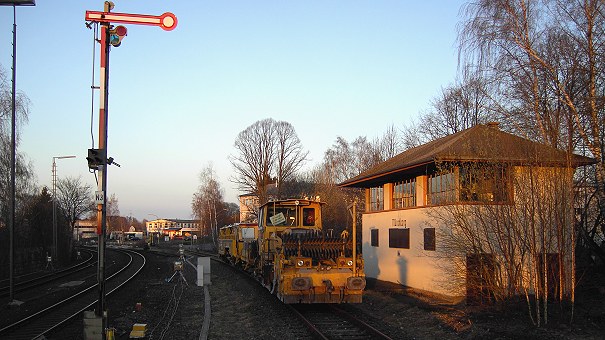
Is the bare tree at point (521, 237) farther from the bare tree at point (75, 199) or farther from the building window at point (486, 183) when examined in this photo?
the bare tree at point (75, 199)

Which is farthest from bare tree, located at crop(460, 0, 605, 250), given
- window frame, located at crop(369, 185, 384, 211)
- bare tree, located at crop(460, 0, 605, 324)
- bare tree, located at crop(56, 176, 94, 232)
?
bare tree, located at crop(56, 176, 94, 232)

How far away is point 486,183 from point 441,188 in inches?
173

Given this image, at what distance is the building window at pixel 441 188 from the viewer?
642 inches

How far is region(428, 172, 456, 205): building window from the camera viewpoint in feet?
53.5

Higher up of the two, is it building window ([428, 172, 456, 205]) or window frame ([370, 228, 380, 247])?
building window ([428, 172, 456, 205])

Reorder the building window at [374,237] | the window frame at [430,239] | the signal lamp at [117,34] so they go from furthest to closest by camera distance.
Result: 1. the building window at [374,237]
2. the window frame at [430,239]
3. the signal lamp at [117,34]

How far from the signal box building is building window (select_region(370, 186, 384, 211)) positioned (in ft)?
1.83

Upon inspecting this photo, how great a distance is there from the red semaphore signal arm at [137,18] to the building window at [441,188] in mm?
9322

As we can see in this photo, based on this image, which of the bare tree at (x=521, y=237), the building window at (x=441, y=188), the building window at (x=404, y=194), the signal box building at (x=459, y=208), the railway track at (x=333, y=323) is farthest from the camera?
the building window at (x=404, y=194)

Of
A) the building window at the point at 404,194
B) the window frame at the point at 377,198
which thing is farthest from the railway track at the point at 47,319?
the window frame at the point at 377,198

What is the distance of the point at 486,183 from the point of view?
13305mm

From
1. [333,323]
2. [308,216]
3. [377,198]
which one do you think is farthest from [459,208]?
[377,198]

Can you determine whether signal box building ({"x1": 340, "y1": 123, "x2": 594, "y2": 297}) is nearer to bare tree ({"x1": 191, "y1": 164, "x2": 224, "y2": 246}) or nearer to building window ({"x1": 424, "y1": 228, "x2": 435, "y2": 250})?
building window ({"x1": 424, "y1": 228, "x2": 435, "y2": 250})

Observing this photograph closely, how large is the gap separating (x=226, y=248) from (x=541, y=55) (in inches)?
1093
